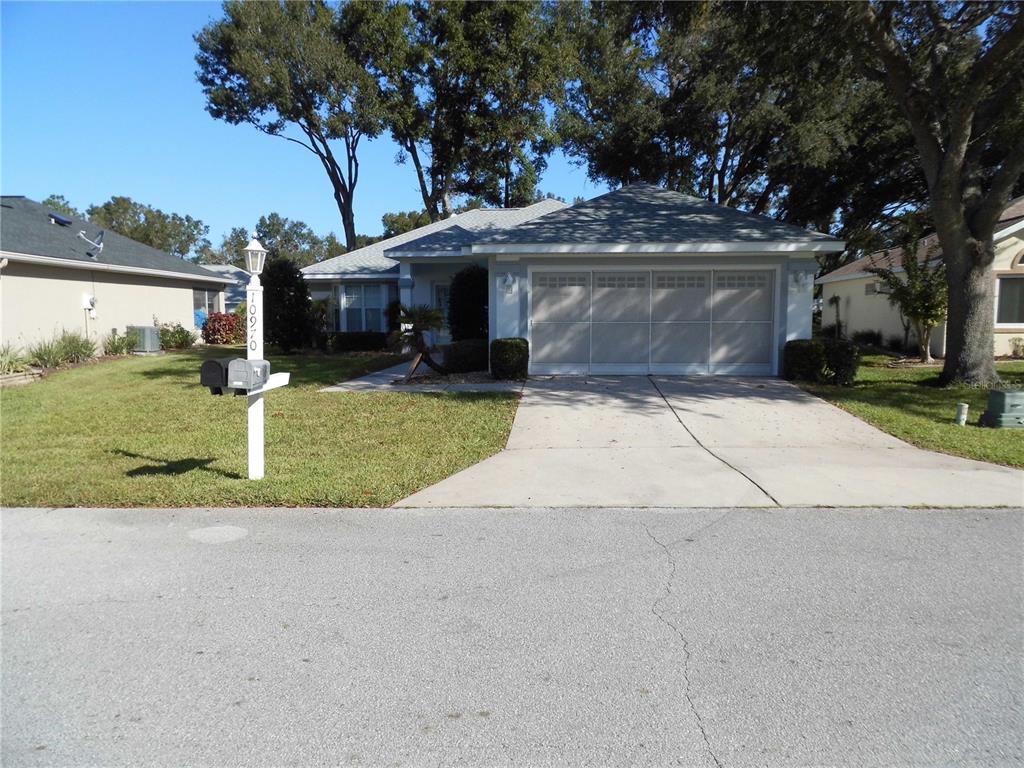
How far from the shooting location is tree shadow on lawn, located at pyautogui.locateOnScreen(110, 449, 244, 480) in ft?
23.6

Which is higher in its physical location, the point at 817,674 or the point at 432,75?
the point at 432,75

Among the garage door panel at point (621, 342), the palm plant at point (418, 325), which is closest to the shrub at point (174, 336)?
the palm plant at point (418, 325)

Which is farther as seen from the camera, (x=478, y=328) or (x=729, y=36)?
(x=478, y=328)

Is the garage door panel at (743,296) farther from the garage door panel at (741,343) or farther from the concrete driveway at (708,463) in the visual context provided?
the concrete driveway at (708,463)

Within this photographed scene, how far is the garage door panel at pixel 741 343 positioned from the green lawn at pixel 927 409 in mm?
1806

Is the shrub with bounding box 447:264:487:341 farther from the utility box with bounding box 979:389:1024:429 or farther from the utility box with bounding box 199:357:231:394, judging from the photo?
the utility box with bounding box 199:357:231:394

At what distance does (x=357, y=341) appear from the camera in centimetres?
2245

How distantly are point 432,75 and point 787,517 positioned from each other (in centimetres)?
2767

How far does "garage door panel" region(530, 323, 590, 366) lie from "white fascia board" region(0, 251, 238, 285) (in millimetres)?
13537

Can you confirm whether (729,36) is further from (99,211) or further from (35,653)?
(99,211)

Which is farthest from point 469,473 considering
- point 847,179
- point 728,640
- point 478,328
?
point 847,179

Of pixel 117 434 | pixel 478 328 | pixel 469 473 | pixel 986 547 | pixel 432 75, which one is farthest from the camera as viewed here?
pixel 432 75

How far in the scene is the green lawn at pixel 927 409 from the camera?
328 inches

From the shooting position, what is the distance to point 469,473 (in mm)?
7320
